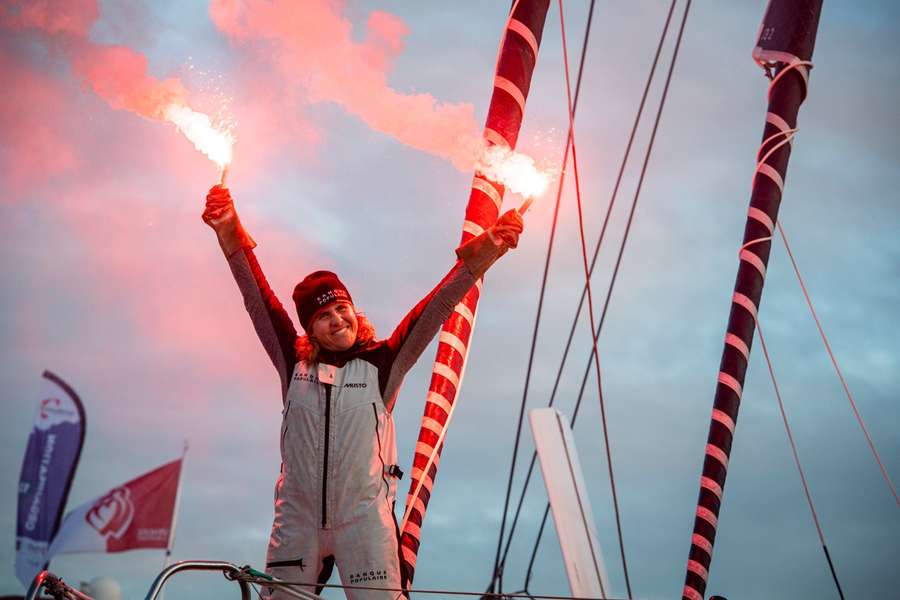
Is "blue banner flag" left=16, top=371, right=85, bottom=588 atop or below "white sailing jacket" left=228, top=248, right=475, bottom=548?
atop

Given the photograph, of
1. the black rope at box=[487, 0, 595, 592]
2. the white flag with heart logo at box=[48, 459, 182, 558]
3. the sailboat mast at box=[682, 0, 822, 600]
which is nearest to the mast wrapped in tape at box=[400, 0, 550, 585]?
the black rope at box=[487, 0, 595, 592]

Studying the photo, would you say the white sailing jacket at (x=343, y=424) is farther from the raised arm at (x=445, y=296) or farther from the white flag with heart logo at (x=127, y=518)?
the white flag with heart logo at (x=127, y=518)

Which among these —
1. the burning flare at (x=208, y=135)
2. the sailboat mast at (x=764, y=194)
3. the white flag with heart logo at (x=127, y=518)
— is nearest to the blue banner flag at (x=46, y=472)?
the white flag with heart logo at (x=127, y=518)

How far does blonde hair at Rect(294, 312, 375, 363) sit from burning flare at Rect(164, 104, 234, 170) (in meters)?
1.09

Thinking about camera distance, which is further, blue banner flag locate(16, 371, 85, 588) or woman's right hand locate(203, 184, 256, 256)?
blue banner flag locate(16, 371, 85, 588)

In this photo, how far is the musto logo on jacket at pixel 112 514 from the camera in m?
19.4

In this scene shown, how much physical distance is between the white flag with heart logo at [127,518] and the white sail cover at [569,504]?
16377 millimetres

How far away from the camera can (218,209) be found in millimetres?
5246

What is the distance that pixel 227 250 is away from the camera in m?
5.23

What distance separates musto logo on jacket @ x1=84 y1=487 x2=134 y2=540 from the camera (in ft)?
63.6

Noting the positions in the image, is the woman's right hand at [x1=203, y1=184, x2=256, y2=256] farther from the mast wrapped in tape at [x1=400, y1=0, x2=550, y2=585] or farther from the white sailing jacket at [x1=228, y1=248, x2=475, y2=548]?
the mast wrapped in tape at [x1=400, y1=0, x2=550, y2=585]

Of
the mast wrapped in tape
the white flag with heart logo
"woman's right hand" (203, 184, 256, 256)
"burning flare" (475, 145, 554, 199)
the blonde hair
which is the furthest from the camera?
the white flag with heart logo

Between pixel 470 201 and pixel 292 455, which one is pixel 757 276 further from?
pixel 292 455

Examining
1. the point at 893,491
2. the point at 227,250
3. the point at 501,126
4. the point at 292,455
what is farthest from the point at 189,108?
the point at 893,491
